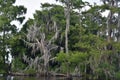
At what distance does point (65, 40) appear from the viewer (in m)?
47.4

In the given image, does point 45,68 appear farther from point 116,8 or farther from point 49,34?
point 116,8

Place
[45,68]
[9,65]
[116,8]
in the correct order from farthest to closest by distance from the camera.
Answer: [9,65] → [45,68] → [116,8]

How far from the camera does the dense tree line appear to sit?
38406mm

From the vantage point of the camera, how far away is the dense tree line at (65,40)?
126 ft

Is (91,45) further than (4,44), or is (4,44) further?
(4,44)

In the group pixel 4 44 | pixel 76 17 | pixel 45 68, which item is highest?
pixel 76 17

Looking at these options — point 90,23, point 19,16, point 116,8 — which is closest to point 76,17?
point 90,23

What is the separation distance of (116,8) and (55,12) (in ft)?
39.2

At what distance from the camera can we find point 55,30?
159 feet

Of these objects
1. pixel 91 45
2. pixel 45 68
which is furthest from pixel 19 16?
pixel 91 45

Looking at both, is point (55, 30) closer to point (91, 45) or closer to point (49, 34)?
point (49, 34)

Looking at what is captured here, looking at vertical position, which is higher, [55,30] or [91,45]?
[55,30]

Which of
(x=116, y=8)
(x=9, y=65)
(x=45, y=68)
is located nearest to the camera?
(x=116, y=8)

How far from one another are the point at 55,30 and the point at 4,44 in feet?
20.3
